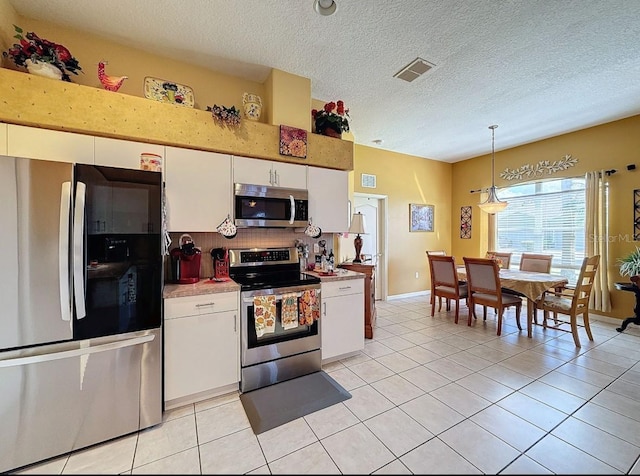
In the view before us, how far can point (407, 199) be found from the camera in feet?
18.1

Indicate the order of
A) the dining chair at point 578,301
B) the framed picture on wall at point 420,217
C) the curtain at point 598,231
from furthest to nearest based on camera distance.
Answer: the framed picture on wall at point 420,217 < the curtain at point 598,231 < the dining chair at point 578,301

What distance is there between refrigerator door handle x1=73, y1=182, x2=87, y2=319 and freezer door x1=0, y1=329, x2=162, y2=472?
27 cm

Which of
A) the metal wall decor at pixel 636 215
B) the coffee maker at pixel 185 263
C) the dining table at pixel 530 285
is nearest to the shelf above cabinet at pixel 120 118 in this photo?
the coffee maker at pixel 185 263

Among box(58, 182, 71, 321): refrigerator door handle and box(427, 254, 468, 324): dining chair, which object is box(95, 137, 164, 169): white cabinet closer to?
box(58, 182, 71, 321): refrigerator door handle

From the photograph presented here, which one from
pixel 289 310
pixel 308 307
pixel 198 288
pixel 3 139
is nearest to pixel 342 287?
pixel 308 307

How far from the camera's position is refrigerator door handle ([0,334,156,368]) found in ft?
4.57

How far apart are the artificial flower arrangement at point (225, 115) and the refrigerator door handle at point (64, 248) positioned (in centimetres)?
127

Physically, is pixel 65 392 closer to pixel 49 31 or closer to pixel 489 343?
pixel 49 31

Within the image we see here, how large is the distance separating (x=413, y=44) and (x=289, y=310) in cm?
258

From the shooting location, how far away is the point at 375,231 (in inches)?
207

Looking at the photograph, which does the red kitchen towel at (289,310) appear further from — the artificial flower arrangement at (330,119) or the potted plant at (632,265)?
the potted plant at (632,265)

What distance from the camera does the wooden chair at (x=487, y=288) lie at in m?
3.42

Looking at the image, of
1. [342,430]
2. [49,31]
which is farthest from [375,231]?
[49,31]

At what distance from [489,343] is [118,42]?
4955 mm
